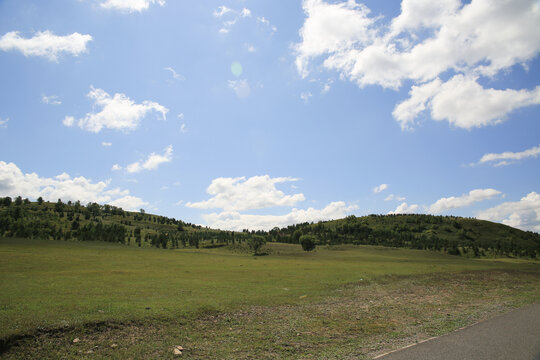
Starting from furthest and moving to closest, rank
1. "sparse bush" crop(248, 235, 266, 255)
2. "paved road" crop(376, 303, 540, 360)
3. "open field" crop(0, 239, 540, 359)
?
"sparse bush" crop(248, 235, 266, 255)
"open field" crop(0, 239, 540, 359)
"paved road" crop(376, 303, 540, 360)

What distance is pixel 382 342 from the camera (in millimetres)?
15242

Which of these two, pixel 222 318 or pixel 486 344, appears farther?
pixel 222 318

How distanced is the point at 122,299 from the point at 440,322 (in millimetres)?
24845

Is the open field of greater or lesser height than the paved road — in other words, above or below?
below

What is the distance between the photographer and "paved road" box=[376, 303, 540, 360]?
41.0 feet

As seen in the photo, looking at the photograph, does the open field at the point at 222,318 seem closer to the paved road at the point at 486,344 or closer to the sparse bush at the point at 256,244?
the paved road at the point at 486,344

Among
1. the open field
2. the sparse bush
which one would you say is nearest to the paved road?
the open field

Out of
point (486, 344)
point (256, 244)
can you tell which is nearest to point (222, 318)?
point (486, 344)

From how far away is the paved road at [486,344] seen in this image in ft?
41.0

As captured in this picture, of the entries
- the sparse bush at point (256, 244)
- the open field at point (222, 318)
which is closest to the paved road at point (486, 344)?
the open field at point (222, 318)

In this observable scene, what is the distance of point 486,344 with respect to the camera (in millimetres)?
14070

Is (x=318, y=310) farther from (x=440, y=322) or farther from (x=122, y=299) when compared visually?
(x=122, y=299)

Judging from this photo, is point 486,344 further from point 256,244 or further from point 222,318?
point 256,244

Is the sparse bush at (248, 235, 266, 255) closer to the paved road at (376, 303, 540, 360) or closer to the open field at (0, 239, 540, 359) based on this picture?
the open field at (0, 239, 540, 359)
